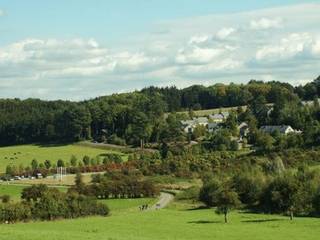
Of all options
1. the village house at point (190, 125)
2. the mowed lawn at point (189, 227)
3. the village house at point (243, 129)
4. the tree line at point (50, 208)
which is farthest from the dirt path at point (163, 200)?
the village house at point (190, 125)

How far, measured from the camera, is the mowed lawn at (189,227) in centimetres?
5038

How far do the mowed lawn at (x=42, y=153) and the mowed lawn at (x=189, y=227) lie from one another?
7735 cm

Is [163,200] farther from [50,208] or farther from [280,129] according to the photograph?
[280,129]

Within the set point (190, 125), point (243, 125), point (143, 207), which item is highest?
point (190, 125)

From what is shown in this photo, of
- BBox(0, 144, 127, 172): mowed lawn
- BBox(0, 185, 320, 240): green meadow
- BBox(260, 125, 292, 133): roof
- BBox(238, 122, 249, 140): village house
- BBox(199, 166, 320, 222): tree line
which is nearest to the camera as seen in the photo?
BBox(0, 185, 320, 240): green meadow

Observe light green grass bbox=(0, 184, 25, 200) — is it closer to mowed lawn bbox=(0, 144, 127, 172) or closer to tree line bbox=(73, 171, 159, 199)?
tree line bbox=(73, 171, 159, 199)

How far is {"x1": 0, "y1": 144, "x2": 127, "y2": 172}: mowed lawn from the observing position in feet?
509

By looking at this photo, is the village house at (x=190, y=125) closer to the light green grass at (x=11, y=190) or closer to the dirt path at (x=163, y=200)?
the light green grass at (x=11, y=190)

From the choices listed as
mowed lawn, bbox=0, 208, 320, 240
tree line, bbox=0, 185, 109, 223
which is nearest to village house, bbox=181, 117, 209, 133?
tree line, bbox=0, 185, 109, 223

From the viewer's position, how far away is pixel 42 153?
172 m

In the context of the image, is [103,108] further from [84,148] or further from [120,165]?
[120,165]

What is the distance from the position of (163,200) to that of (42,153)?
276 feet

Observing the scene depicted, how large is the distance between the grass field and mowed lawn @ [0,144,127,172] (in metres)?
77.4

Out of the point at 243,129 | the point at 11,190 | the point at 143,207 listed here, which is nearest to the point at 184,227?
the point at 143,207
